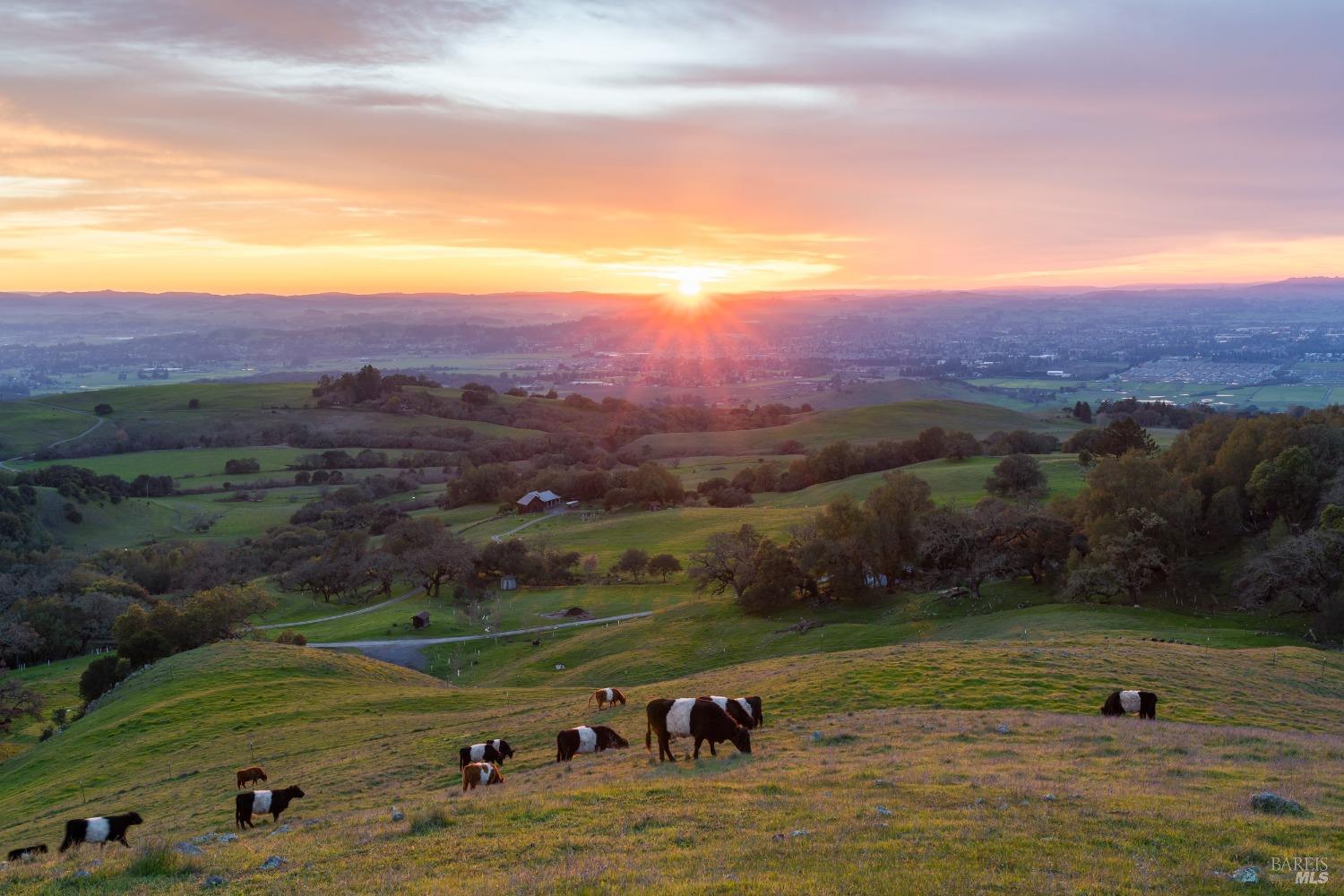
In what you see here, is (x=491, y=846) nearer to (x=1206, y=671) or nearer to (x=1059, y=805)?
(x=1059, y=805)

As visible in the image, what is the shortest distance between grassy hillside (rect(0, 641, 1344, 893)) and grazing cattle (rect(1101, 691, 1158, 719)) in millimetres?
619

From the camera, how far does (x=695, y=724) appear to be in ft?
62.9

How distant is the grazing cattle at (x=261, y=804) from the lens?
19859 mm

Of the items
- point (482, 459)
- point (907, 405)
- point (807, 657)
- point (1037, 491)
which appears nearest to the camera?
point (807, 657)

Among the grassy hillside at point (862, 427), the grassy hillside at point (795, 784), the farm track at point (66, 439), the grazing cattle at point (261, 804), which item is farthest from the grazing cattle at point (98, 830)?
the farm track at point (66, 439)

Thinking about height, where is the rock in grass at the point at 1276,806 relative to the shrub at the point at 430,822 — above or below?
above

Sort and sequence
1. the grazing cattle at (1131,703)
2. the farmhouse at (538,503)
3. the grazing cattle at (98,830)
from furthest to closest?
the farmhouse at (538,503), the grazing cattle at (1131,703), the grazing cattle at (98,830)

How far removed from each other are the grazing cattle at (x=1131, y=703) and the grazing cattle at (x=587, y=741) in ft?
45.9

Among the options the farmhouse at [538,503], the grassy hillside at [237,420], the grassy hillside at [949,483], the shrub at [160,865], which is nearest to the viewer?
the shrub at [160,865]

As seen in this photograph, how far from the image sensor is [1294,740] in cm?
2041

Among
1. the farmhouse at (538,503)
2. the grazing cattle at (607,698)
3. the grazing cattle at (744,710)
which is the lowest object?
the farmhouse at (538,503)

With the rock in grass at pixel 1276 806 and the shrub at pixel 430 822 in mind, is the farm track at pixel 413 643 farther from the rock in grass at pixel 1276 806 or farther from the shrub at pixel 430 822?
the rock in grass at pixel 1276 806

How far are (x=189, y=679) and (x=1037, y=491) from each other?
67906mm

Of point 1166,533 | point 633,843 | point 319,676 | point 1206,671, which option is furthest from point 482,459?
point 633,843
